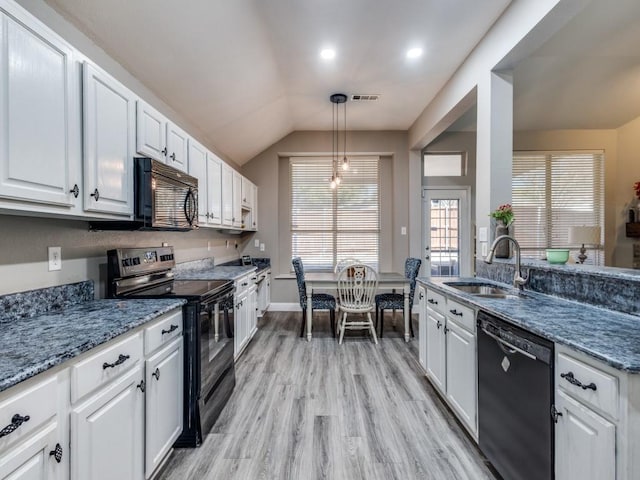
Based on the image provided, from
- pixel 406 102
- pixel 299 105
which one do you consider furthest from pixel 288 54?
pixel 406 102

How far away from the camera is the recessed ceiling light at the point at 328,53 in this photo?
3.06 meters

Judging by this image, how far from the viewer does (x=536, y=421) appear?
1.32 meters

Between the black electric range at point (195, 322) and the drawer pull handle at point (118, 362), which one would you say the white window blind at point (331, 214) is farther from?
the drawer pull handle at point (118, 362)

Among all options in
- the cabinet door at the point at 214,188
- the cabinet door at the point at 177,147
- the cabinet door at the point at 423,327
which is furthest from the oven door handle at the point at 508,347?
the cabinet door at the point at 214,188

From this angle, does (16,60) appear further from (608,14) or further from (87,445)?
(608,14)

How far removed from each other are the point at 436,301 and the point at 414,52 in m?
2.44

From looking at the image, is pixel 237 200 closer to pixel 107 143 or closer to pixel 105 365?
pixel 107 143

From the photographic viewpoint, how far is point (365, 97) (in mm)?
4078

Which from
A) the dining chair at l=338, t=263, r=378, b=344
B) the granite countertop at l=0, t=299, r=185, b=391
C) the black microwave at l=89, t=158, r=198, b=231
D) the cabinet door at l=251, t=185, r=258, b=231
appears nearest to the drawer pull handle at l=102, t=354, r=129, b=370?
the granite countertop at l=0, t=299, r=185, b=391

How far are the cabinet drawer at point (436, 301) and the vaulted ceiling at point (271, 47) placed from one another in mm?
2284

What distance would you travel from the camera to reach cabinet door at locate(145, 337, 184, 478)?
1.54 m

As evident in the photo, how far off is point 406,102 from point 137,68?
3.25 metres

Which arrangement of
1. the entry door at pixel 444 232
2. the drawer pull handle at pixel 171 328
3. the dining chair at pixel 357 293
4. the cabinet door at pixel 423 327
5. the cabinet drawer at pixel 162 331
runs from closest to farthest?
the cabinet drawer at pixel 162 331, the drawer pull handle at pixel 171 328, the cabinet door at pixel 423 327, the dining chair at pixel 357 293, the entry door at pixel 444 232

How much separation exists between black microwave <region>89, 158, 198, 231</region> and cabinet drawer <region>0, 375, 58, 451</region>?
1.10 meters
